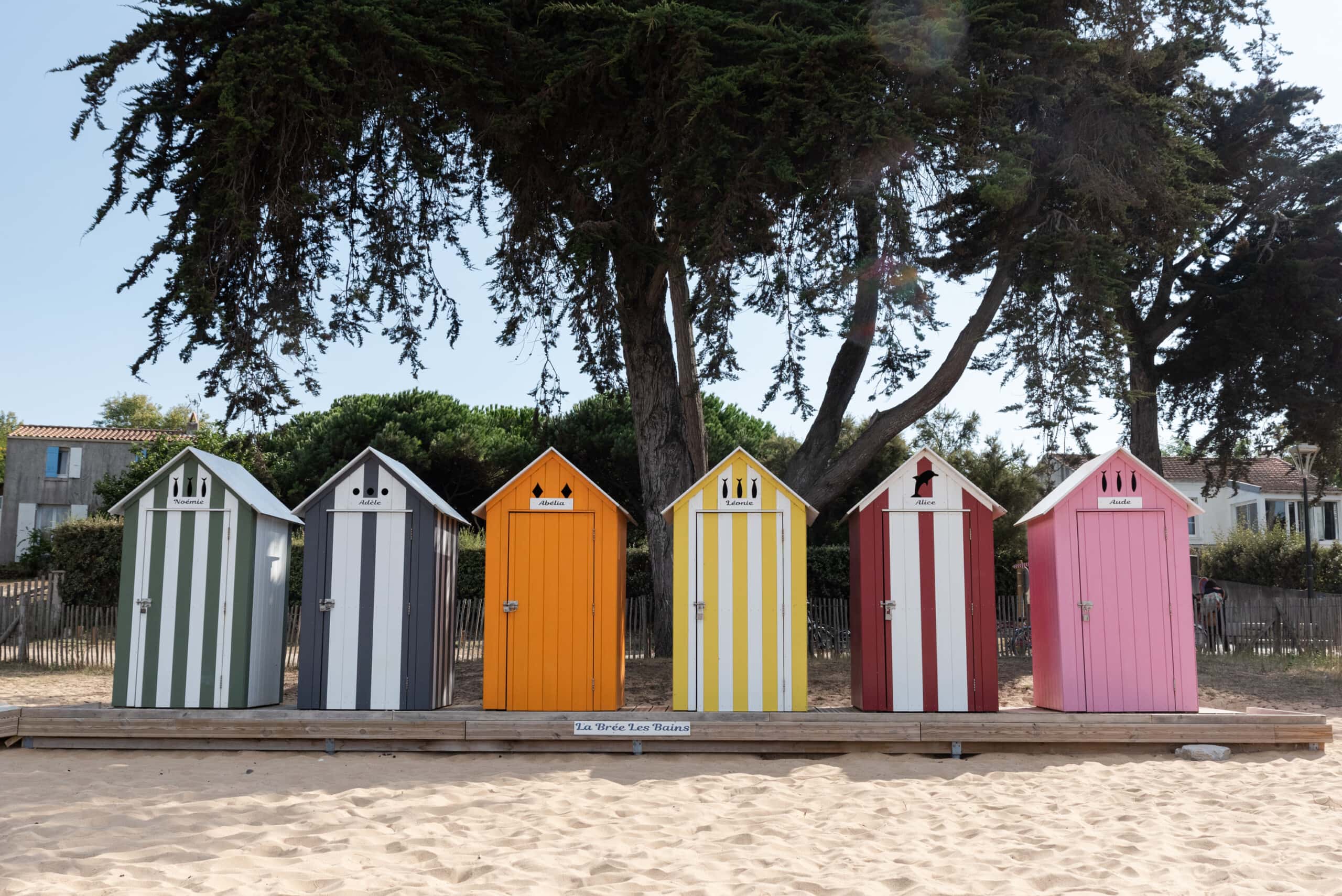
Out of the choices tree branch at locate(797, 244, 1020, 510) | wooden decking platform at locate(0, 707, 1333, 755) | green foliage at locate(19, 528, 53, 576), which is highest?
tree branch at locate(797, 244, 1020, 510)

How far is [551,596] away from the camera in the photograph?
927cm

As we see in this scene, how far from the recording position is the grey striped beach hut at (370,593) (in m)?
9.20

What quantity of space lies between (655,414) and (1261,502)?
119 feet

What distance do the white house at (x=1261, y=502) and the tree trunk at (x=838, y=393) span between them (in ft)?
76.0

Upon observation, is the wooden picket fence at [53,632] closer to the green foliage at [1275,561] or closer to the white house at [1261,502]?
the green foliage at [1275,561]

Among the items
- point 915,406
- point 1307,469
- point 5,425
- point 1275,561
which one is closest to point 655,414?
point 915,406

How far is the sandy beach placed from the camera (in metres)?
5.32

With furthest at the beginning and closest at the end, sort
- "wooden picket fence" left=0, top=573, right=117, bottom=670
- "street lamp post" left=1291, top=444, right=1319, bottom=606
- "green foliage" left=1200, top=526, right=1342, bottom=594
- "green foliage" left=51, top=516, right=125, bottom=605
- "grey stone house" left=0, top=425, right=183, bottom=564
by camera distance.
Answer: "grey stone house" left=0, top=425, right=183, bottom=564 → "green foliage" left=1200, top=526, right=1342, bottom=594 → "green foliage" left=51, top=516, right=125, bottom=605 → "street lamp post" left=1291, top=444, right=1319, bottom=606 → "wooden picket fence" left=0, top=573, right=117, bottom=670

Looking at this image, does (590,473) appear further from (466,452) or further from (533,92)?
(533,92)

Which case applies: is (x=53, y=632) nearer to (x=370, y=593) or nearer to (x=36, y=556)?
(x=370, y=593)

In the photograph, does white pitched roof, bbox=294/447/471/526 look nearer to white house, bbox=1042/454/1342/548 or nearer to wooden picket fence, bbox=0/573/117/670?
wooden picket fence, bbox=0/573/117/670

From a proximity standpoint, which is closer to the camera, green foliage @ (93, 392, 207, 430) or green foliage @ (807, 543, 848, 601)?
green foliage @ (807, 543, 848, 601)

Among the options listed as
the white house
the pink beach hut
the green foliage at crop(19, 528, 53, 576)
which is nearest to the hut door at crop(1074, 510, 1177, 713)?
the pink beach hut

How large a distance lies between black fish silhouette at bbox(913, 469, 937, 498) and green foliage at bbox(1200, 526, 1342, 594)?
19.2m
